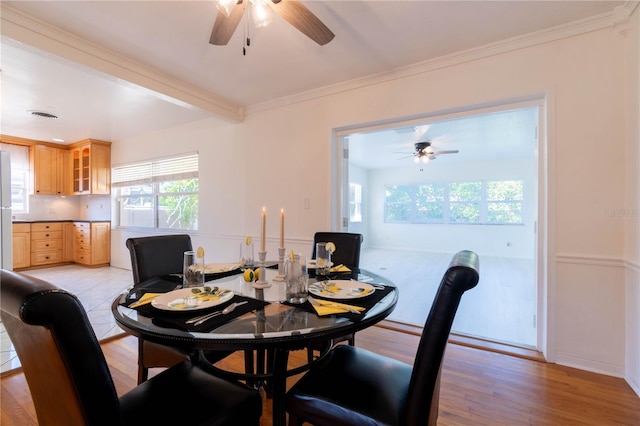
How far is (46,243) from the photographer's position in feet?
17.5

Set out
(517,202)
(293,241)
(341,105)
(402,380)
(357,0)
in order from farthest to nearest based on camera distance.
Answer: (517,202) < (293,241) < (341,105) < (357,0) < (402,380)

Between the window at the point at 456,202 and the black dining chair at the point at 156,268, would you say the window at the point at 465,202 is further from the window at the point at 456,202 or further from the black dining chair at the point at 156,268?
the black dining chair at the point at 156,268

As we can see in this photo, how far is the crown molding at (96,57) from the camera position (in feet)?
6.22

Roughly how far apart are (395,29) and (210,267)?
82.0 inches

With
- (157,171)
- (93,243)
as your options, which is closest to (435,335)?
(157,171)

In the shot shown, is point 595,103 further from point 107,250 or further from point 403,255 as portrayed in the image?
point 107,250

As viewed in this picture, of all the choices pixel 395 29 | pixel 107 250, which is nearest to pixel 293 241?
pixel 395 29

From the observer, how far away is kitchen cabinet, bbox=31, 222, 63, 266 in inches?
204

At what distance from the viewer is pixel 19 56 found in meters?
2.39

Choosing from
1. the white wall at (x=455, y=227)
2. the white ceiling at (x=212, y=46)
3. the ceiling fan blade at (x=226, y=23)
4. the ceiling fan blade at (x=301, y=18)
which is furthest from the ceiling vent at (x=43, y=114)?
the white wall at (x=455, y=227)

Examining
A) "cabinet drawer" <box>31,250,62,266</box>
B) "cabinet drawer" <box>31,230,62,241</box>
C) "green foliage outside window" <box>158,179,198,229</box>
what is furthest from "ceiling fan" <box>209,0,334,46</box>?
"cabinet drawer" <box>31,250,62,266</box>

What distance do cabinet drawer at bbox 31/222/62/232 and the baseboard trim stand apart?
6305mm

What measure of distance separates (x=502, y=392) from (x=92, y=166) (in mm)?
6658

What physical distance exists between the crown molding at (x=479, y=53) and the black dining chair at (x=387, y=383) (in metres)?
2.01
